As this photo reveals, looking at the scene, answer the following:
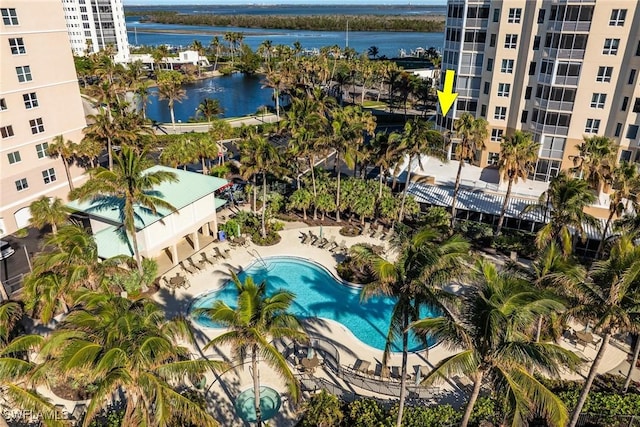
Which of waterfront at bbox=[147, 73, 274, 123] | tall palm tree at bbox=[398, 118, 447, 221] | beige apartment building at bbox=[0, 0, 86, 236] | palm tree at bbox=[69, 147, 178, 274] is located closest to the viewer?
palm tree at bbox=[69, 147, 178, 274]

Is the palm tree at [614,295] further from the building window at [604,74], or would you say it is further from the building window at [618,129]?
the building window at [604,74]

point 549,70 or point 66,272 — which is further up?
point 549,70

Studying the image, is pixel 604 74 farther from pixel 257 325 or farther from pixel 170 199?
pixel 257 325

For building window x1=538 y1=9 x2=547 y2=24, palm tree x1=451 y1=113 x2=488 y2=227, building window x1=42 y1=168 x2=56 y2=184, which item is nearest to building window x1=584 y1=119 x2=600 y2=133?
building window x1=538 y1=9 x2=547 y2=24

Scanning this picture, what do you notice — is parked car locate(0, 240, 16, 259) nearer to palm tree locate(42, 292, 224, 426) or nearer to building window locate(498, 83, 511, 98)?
palm tree locate(42, 292, 224, 426)

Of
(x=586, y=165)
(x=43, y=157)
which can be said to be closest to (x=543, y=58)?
(x=586, y=165)

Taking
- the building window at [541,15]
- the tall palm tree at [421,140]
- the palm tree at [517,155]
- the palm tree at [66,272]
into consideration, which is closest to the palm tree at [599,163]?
the palm tree at [517,155]

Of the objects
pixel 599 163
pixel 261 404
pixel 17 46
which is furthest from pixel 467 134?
pixel 17 46
